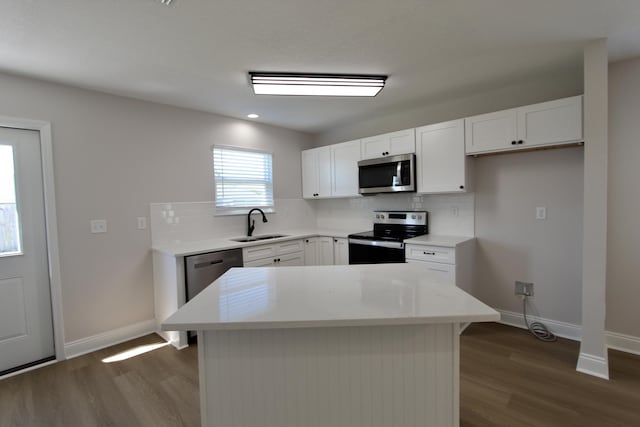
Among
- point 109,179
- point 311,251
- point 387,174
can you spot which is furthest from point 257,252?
point 387,174

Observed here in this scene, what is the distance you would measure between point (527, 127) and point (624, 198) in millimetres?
975

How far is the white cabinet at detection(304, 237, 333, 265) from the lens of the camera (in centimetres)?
392

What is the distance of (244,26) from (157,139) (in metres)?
1.87

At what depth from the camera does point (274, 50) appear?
2105 millimetres

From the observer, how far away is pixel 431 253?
2934mm

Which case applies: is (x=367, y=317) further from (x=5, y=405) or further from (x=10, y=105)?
(x=10, y=105)

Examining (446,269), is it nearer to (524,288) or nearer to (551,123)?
(524,288)

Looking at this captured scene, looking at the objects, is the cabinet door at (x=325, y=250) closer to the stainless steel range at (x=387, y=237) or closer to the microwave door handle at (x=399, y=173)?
the stainless steel range at (x=387, y=237)

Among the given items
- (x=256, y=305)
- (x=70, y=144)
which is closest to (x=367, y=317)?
(x=256, y=305)

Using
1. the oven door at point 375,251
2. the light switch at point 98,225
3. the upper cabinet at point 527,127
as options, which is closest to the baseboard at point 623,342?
the upper cabinet at point 527,127

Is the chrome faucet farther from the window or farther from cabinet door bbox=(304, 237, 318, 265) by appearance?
cabinet door bbox=(304, 237, 318, 265)

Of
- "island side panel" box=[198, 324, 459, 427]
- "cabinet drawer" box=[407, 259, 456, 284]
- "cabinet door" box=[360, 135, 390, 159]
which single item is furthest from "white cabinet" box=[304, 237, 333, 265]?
"island side panel" box=[198, 324, 459, 427]

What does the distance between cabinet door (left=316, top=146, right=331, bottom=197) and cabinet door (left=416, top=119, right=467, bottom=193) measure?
1352 mm

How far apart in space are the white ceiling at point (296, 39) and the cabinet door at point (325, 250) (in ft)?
6.64
